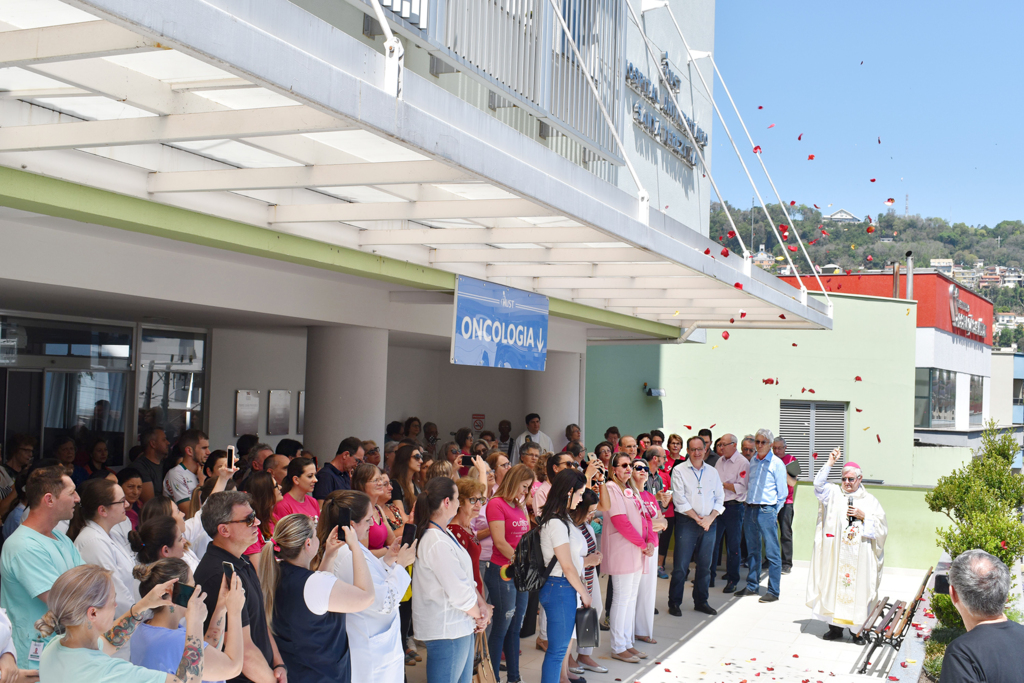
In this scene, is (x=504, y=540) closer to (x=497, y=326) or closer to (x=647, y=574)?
(x=647, y=574)

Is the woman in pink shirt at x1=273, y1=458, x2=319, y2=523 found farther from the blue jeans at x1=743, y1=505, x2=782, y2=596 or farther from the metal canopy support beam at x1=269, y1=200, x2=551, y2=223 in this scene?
the blue jeans at x1=743, y1=505, x2=782, y2=596

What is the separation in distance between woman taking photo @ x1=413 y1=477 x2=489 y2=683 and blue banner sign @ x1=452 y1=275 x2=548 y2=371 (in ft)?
9.49

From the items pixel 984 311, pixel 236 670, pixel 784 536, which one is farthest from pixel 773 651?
pixel 984 311

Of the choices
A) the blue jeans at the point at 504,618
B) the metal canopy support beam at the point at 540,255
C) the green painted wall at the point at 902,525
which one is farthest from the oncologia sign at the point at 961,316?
the blue jeans at the point at 504,618

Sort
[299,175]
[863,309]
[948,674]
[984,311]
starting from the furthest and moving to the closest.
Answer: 1. [984,311]
2. [863,309]
3. [299,175]
4. [948,674]

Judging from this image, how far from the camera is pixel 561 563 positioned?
19.9 ft

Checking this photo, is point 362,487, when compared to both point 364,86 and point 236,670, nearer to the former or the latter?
point 236,670

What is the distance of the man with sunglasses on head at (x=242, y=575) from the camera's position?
A: 155 inches

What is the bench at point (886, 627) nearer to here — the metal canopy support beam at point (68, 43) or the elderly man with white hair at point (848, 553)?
the elderly man with white hair at point (848, 553)

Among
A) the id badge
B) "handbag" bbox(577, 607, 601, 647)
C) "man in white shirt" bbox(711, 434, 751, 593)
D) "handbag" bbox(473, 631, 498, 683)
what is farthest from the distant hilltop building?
the id badge

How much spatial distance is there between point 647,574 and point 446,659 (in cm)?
365

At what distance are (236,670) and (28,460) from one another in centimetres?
563

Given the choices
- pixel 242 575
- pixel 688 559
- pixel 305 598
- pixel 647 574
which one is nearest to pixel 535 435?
pixel 688 559

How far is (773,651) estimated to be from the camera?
8.46m
